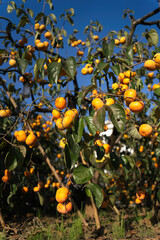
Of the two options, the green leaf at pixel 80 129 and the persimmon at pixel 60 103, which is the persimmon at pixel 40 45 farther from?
the green leaf at pixel 80 129

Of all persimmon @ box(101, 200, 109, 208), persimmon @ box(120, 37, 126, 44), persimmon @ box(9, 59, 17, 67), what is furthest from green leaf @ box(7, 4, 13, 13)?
persimmon @ box(101, 200, 109, 208)

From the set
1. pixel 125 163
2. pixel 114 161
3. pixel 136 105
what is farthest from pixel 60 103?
pixel 125 163

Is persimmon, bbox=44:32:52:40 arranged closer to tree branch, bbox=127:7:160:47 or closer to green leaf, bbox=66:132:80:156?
tree branch, bbox=127:7:160:47

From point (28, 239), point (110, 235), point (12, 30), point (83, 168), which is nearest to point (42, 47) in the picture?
point (12, 30)

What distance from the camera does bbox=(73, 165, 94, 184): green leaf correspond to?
3.51ft

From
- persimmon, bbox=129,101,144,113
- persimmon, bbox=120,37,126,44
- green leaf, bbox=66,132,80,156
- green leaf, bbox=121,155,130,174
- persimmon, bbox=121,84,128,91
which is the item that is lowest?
green leaf, bbox=121,155,130,174

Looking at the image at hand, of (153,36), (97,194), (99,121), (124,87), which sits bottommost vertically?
(97,194)

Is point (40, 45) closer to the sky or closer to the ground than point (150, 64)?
closer to the sky

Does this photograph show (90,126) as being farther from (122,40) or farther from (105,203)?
(122,40)

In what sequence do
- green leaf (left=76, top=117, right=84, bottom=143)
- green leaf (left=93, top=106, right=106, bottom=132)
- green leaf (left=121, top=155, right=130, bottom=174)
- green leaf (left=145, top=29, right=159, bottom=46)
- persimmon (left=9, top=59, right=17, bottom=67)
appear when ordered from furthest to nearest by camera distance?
1. persimmon (left=9, top=59, right=17, bottom=67)
2. green leaf (left=145, top=29, right=159, bottom=46)
3. green leaf (left=121, top=155, right=130, bottom=174)
4. green leaf (left=76, top=117, right=84, bottom=143)
5. green leaf (left=93, top=106, right=106, bottom=132)

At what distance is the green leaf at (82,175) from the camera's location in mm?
1070

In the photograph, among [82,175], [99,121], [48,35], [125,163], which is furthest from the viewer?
[48,35]

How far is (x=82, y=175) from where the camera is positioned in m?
1.10

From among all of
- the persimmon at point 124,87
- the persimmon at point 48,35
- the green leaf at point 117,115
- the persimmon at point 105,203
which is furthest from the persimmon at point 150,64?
the persimmon at point 48,35
